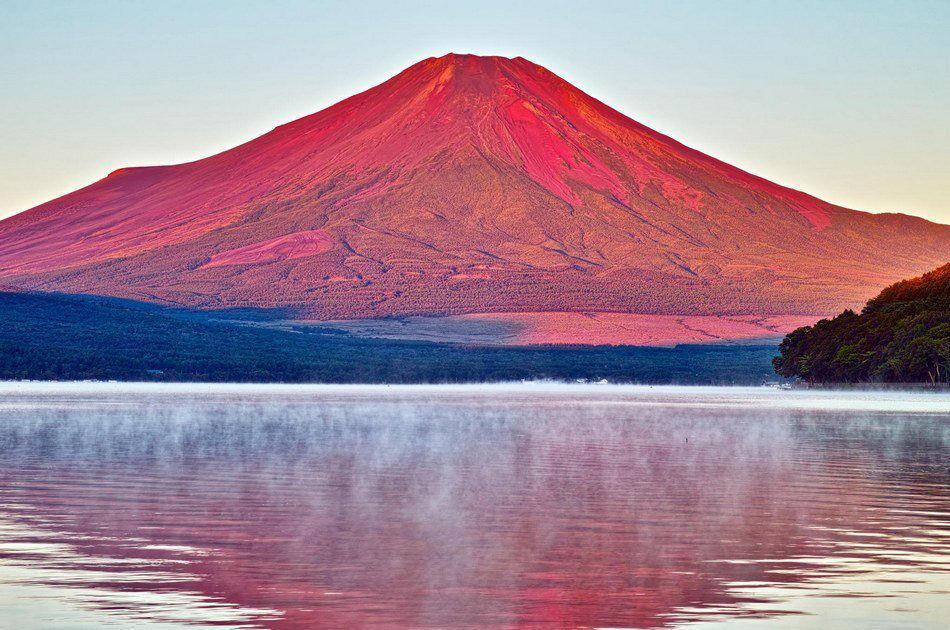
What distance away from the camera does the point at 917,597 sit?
46.1 feet

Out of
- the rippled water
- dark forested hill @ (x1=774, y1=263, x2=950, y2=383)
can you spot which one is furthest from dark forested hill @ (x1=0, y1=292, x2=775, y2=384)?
the rippled water

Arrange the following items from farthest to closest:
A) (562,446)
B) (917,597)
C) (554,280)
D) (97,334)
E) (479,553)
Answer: (554,280)
(97,334)
(562,446)
(479,553)
(917,597)

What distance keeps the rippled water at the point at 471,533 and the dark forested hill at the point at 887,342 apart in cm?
4653

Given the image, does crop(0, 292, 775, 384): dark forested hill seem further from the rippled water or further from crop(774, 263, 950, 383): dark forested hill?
the rippled water

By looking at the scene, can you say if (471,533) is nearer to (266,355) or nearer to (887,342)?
(887,342)

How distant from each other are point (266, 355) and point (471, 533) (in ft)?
402

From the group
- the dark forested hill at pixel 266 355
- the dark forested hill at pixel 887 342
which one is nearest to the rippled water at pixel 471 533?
the dark forested hill at pixel 887 342

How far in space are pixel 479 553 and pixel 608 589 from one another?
266 centimetres

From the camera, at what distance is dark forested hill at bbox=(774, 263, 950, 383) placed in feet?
275

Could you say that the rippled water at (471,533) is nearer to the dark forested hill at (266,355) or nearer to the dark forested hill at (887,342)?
the dark forested hill at (887,342)

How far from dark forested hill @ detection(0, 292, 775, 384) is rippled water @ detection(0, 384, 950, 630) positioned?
9287cm

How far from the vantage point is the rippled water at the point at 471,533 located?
531 inches

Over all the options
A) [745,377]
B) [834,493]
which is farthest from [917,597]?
[745,377]

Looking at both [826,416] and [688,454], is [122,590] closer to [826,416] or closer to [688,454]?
[688,454]
